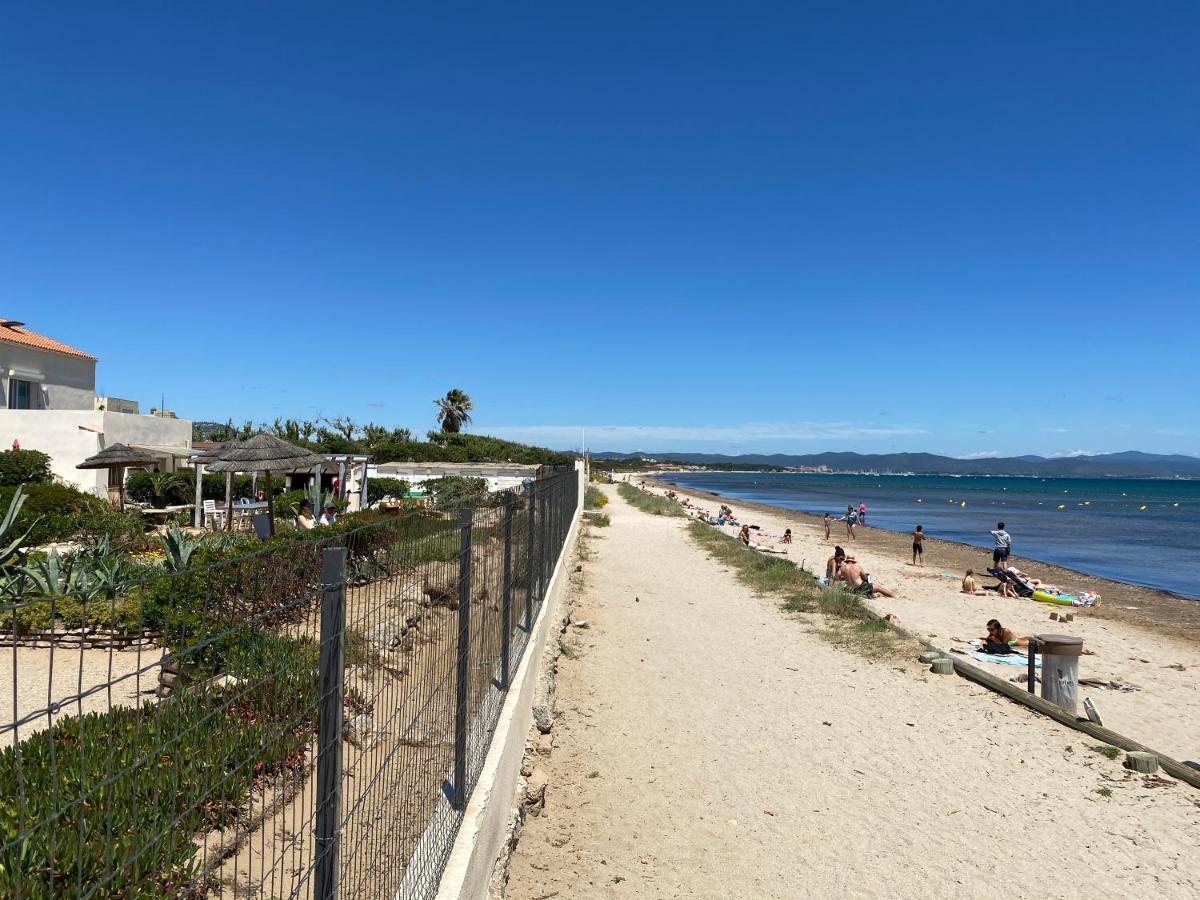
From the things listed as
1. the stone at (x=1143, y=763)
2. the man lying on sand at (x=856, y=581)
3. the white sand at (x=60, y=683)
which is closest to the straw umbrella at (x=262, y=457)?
the white sand at (x=60, y=683)

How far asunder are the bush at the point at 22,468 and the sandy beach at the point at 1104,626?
856 inches

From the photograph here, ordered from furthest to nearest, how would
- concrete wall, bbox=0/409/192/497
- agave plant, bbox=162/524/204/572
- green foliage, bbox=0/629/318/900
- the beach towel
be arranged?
concrete wall, bbox=0/409/192/497 → the beach towel → agave plant, bbox=162/524/204/572 → green foliage, bbox=0/629/318/900

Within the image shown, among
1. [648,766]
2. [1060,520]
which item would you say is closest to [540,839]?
[648,766]

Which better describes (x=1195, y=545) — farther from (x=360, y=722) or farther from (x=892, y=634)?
(x=360, y=722)

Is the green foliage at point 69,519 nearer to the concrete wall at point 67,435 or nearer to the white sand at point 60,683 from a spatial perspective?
the white sand at point 60,683

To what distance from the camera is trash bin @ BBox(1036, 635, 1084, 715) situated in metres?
8.76

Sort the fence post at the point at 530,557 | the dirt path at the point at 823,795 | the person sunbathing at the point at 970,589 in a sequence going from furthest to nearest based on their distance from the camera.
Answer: the person sunbathing at the point at 970,589, the fence post at the point at 530,557, the dirt path at the point at 823,795

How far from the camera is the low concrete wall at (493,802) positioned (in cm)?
355

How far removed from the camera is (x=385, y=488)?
1069 inches

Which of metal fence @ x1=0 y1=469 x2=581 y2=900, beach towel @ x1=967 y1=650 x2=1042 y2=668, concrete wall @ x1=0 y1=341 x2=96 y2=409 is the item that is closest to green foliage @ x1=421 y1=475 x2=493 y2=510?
beach towel @ x1=967 y1=650 x2=1042 y2=668

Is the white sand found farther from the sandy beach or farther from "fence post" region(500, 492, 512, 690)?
the sandy beach

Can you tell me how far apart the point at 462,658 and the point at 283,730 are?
1719 mm

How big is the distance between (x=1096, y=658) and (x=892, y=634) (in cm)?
335

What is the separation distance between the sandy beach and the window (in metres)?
27.8
